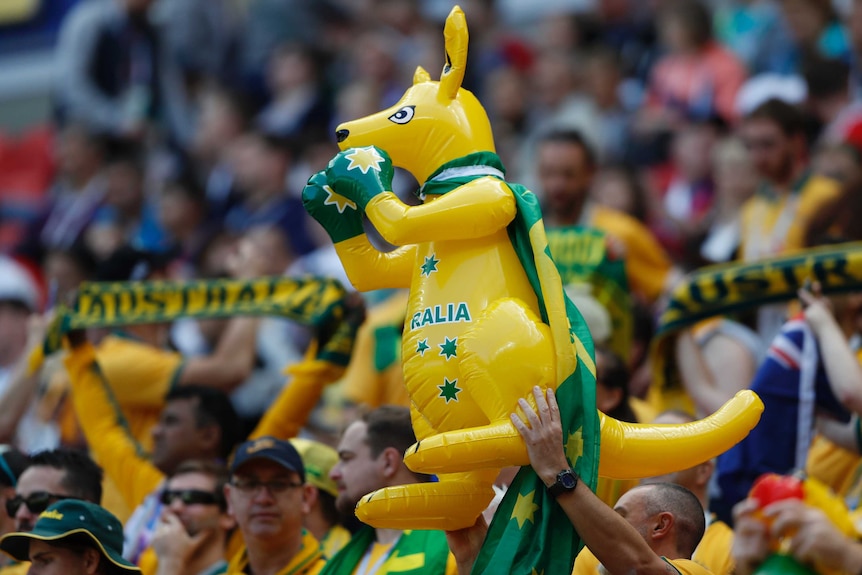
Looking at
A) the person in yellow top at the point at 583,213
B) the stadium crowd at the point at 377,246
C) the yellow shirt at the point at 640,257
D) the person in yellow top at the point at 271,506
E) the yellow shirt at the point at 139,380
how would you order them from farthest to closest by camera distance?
the yellow shirt at the point at 640,257 < the person in yellow top at the point at 583,213 < the yellow shirt at the point at 139,380 < the person in yellow top at the point at 271,506 < the stadium crowd at the point at 377,246

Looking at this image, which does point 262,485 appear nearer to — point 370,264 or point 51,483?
point 51,483

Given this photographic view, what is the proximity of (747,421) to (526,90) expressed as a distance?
766 cm

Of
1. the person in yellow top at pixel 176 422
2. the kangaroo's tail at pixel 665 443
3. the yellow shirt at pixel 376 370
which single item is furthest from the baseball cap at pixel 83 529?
the yellow shirt at pixel 376 370

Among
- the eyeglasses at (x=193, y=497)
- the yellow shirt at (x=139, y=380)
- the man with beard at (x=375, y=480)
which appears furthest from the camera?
the yellow shirt at (x=139, y=380)

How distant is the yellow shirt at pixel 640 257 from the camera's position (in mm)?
7941

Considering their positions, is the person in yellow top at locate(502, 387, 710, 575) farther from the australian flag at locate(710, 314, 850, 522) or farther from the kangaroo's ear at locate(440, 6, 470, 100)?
the australian flag at locate(710, 314, 850, 522)

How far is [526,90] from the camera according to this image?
461 inches

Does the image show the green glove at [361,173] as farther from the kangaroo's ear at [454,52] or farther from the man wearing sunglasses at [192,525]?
the man wearing sunglasses at [192,525]

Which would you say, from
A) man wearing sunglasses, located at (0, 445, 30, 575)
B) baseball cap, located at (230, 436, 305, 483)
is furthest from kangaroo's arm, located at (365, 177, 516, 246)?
man wearing sunglasses, located at (0, 445, 30, 575)

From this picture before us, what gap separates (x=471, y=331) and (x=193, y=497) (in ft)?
6.96

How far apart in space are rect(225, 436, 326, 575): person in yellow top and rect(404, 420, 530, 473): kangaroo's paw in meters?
1.54

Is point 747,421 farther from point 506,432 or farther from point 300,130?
point 300,130

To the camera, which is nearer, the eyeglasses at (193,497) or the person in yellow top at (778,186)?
the eyeglasses at (193,497)

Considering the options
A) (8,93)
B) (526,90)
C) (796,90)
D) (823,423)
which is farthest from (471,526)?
(8,93)
